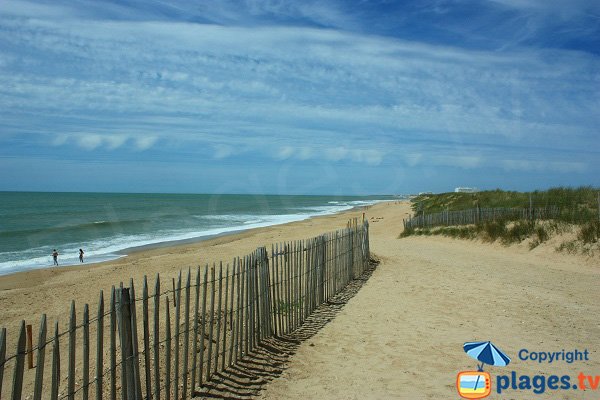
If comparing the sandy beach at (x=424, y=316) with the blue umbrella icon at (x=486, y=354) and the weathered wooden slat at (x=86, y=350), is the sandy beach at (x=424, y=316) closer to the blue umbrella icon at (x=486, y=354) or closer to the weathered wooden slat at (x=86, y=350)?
the blue umbrella icon at (x=486, y=354)

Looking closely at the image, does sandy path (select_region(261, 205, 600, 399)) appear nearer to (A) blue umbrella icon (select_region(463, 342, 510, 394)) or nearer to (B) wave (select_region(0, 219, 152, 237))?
(A) blue umbrella icon (select_region(463, 342, 510, 394))

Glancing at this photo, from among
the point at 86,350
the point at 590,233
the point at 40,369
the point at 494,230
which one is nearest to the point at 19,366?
the point at 40,369

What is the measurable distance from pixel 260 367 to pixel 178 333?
1425mm

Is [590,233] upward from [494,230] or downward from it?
upward

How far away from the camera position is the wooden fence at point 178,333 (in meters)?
3.62

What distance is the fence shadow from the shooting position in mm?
5012

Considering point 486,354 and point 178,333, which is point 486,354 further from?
point 178,333

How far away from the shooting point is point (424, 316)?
319 inches

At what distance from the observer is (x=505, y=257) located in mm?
16188

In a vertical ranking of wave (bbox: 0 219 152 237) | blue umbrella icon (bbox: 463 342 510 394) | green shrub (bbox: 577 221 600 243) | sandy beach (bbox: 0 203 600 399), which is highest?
green shrub (bbox: 577 221 600 243)

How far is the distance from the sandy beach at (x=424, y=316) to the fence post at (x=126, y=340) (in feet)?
4.95

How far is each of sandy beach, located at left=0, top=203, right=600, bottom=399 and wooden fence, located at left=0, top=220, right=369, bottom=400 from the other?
628 millimetres

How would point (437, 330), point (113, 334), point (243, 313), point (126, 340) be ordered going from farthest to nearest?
1. point (437, 330)
2. point (243, 313)
3. point (126, 340)
4. point (113, 334)

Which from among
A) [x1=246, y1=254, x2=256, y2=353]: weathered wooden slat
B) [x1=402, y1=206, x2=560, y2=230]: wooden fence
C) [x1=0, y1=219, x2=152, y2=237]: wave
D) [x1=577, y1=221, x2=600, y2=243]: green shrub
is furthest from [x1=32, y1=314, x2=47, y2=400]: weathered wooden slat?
[x1=0, y1=219, x2=152, y2=237]: wave
